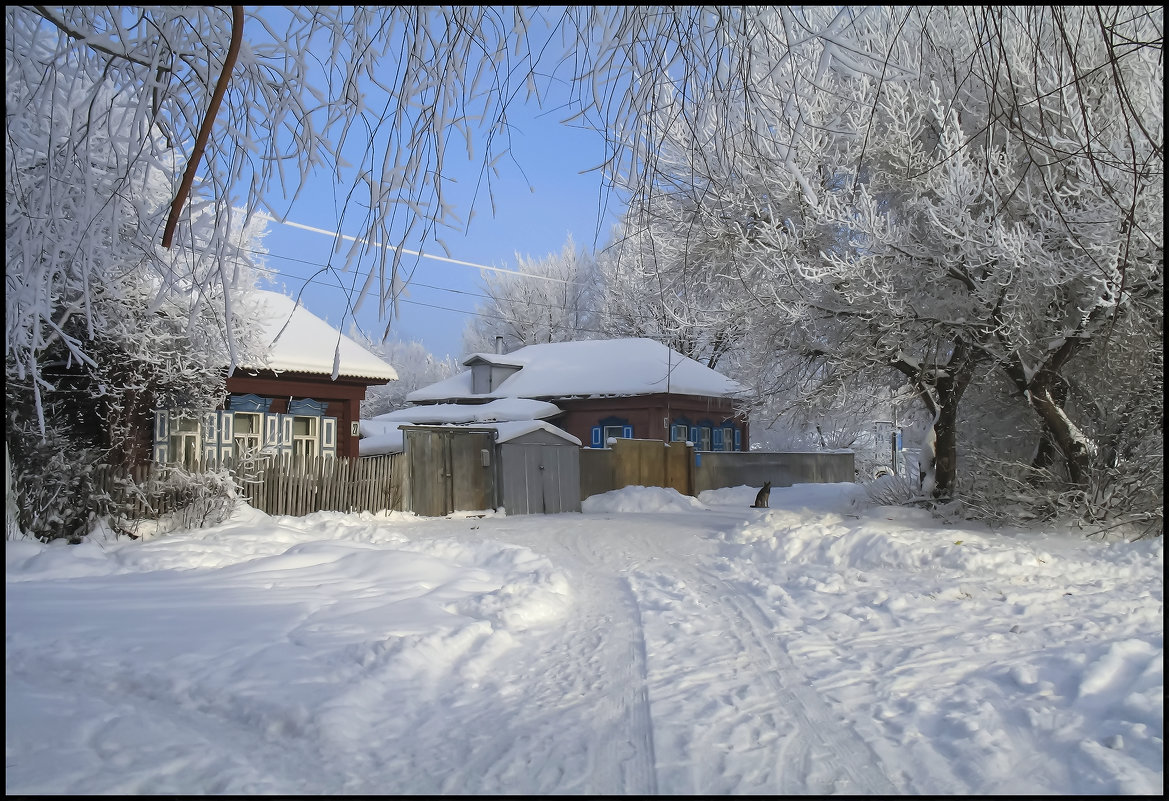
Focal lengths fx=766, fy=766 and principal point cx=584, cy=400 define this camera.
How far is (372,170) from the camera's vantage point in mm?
2908

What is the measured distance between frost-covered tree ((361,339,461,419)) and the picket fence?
991 inches

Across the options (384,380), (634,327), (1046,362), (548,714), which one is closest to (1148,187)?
(1046,362)

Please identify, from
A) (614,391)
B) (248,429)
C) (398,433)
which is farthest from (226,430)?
(614,391)

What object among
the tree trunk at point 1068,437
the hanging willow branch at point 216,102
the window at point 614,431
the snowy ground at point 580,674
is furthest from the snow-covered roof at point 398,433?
the hanging willow branch at point 216,102

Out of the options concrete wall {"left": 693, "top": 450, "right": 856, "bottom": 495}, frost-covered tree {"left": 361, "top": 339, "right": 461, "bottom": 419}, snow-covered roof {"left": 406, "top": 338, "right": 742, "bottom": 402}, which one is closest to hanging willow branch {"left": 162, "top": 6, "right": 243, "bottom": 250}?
concrete wall {"left": 693, "top": 450, "right": 856, "bottom": 495}

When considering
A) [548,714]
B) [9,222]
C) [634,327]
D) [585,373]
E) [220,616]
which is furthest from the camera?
[634,327]

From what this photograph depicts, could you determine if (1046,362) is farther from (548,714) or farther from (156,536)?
(156,536)

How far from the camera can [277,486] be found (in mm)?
13773

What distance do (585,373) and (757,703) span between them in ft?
74.1

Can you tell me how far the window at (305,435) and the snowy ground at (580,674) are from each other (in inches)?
317

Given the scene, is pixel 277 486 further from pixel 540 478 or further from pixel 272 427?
pixel 540 478

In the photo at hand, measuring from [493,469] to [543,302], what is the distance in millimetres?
21296

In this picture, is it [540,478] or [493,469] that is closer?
[493,469]

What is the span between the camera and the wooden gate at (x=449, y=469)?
16.2 metres
